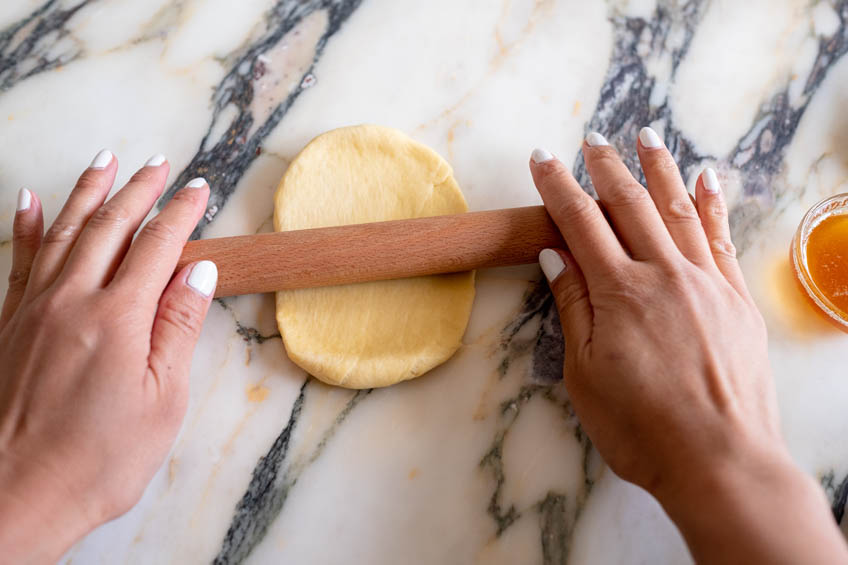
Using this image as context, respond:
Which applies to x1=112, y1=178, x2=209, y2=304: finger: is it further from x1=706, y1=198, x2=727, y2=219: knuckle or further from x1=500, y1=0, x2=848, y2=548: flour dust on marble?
x1=706, y1=198, x2=727, y2=219: knuckle

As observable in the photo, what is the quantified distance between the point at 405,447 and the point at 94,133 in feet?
3.65

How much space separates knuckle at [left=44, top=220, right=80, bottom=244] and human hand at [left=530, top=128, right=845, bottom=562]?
98 cm

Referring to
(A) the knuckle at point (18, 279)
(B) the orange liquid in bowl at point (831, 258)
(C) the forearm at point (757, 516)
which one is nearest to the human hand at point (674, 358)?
(C) the forearm at point (757, 516)

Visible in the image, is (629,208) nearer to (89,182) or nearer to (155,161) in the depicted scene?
(155,161)

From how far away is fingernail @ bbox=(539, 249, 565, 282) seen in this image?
1.29 meters

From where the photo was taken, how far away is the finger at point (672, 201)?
4.11 feet

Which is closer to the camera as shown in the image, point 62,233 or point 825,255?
point 62,233

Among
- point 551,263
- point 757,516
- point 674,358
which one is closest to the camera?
point 757,516

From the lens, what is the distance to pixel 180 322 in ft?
3.80

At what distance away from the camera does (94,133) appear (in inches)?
61.1

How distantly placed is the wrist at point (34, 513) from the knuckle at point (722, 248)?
1311 mm

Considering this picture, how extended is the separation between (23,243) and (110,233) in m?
0.25

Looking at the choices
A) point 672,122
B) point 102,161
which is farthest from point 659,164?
→ point 102,161

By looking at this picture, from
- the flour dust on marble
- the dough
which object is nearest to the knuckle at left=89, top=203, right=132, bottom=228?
the dough
